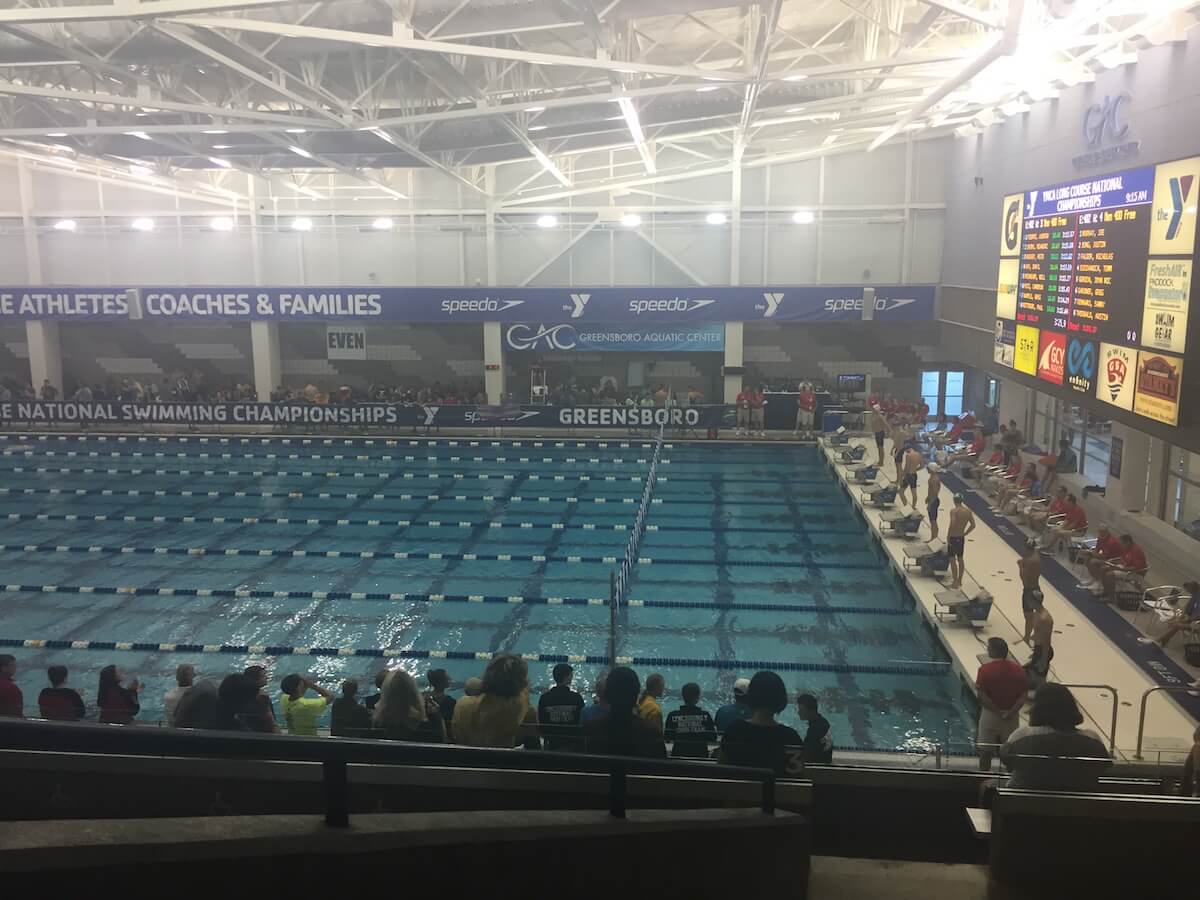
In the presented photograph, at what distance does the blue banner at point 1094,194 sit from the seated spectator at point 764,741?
25.0 feet

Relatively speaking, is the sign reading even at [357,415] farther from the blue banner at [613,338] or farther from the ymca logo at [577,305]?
the ymca logo at [577,305]

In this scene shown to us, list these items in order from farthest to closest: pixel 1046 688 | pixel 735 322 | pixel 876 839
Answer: pixel 735 322 → pixel 876 839 → pixel 1046 688

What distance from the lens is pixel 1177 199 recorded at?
27.7 ft

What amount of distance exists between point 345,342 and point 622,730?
68.3 feet

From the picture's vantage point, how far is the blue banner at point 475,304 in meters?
20.8

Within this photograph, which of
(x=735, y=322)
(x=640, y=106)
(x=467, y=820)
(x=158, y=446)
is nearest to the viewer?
(x=467, y=820)

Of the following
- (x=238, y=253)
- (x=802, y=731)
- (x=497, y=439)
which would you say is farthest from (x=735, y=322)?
(x=802, y=731)

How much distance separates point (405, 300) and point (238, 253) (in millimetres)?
4655

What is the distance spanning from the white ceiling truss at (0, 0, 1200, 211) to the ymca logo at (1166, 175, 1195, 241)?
6.05ft

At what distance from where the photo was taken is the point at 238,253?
22.7m

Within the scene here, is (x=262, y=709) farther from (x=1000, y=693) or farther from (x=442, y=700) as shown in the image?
(x=1000, y=693)

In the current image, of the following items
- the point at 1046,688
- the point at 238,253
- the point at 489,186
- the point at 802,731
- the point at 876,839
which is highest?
the point at 489,186

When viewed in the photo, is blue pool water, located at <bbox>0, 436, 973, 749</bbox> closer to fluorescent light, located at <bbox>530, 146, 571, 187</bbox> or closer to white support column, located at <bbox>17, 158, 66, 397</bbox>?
white support column, located at <bbox>17, 158, 66, 397</bbox>

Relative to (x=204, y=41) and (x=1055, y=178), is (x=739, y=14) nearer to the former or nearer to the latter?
(x=1055, y=178)
